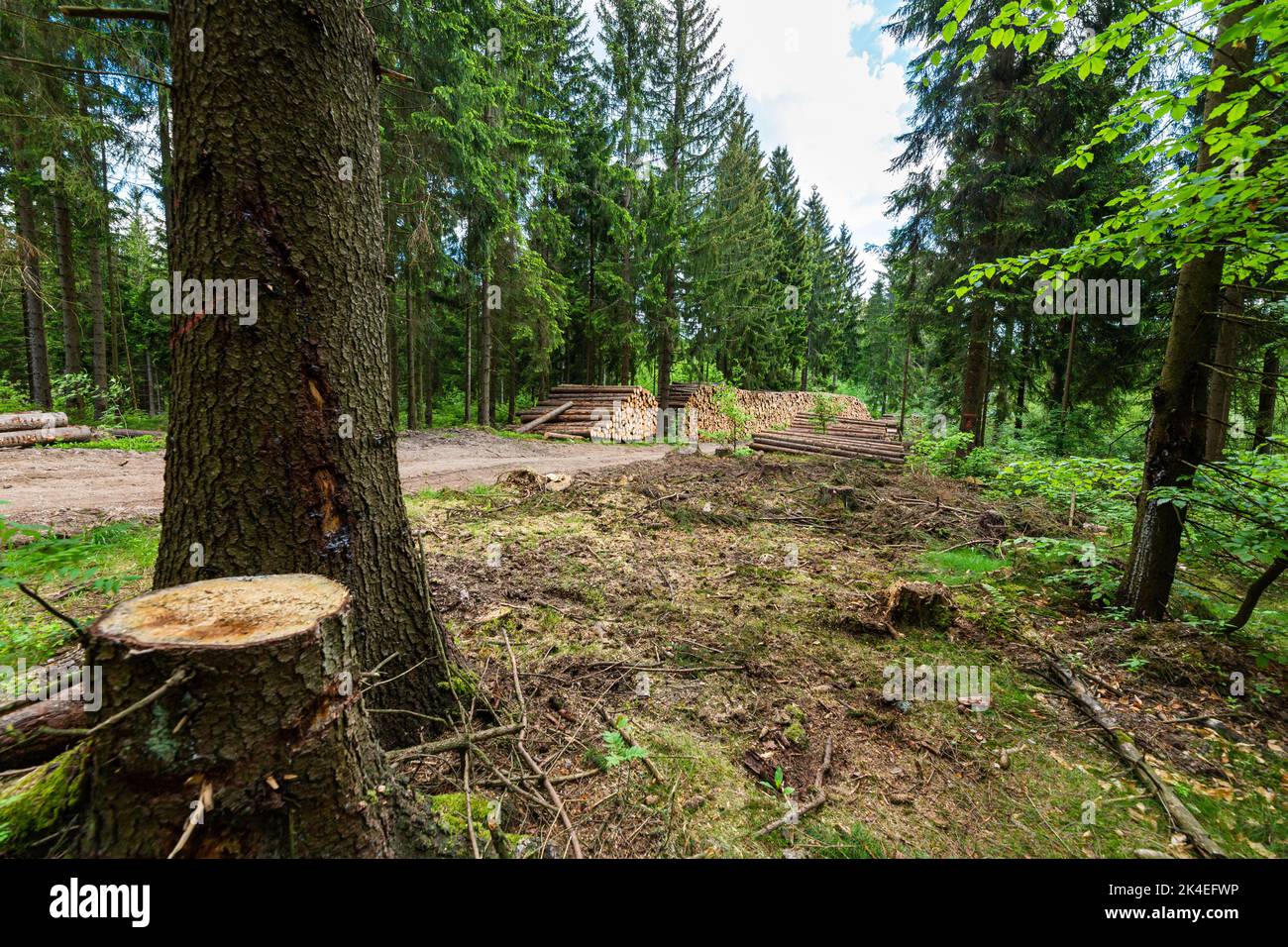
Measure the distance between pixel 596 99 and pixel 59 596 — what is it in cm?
2278

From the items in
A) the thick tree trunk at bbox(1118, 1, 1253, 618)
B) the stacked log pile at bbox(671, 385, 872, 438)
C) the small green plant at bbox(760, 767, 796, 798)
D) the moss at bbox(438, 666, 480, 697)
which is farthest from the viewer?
the stacked log pile at bbox(671, 385, 872, 438)

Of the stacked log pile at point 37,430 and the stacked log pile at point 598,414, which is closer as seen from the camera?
the stacked log pile at point 37,430

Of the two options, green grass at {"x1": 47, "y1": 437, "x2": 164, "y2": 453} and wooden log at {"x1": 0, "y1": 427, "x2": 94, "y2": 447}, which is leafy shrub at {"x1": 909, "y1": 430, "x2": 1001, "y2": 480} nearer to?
green grass at {"x1": 47, "y1": 437, "x2": 164, "y2": 453}

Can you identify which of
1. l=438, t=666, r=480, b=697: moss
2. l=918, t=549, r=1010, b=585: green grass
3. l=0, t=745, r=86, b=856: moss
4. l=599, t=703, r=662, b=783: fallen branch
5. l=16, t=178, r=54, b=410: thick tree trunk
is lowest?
l=599, t=703, r=662, b=783: fallen branch

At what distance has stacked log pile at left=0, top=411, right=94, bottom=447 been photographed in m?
8.99

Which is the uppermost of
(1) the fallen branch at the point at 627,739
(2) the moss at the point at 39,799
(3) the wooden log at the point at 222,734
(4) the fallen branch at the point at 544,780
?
(3) the wooden log at the point at 222,734

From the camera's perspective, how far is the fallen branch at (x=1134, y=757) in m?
2.10

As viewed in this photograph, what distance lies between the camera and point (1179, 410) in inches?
145

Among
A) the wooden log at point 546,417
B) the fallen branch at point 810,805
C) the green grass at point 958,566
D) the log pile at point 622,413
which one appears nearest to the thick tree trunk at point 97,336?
the wooden log at point 546,417

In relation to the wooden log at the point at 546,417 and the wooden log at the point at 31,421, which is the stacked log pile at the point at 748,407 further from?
the wooden log at the point at 31,421

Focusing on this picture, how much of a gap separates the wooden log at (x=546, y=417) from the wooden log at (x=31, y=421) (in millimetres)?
10810

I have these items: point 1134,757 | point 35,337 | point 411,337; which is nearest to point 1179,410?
point 1134,757

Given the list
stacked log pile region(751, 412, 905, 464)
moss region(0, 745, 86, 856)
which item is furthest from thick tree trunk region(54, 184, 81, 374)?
stacked log pile region(751, 412, 905, 464)
